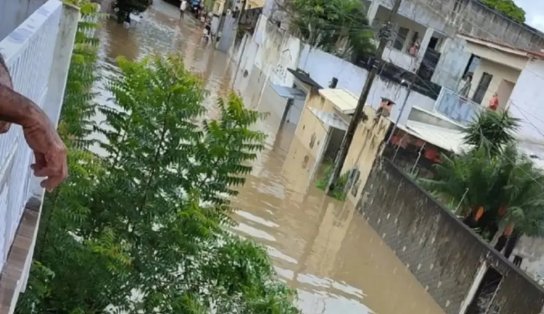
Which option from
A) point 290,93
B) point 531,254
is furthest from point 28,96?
point 290,93

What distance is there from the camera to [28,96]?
3271 millimetres

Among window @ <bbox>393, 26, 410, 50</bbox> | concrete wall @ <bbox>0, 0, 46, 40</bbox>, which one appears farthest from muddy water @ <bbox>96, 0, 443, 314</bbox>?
window @ <bbox>393, 26, 410, 50</bbox>

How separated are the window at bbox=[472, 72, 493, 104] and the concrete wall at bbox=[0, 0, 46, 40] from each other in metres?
20.2

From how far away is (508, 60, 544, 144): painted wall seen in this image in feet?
61.9

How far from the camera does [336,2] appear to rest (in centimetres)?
2884

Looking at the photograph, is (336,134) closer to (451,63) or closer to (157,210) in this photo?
(451,63)

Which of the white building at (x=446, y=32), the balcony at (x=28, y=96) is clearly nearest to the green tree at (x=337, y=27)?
the white building at (x=446, y=32)

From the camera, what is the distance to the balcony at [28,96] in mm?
2951

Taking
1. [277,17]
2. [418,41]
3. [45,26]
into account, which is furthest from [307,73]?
[45,26]

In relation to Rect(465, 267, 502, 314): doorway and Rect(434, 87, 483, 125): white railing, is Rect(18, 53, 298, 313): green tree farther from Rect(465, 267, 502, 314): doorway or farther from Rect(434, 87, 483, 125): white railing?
Rect(434, 87, 483, 125): white railing

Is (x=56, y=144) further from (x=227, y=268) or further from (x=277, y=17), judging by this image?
(x=277, y=17)

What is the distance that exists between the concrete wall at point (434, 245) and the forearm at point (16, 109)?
33.0ft

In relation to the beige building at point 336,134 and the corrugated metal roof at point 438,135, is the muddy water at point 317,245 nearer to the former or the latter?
the beige building at point 336,134

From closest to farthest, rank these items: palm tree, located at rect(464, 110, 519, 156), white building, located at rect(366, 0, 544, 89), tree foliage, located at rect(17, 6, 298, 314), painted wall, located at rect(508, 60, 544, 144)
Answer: tree foliage, located at rect(17, 6, 298, 314)
palm tree, located at rect(464, 110, 519, 156)
painted wall, located at rect(508, 60, 544, 144)
white building, located at rect(366, 0, 544, 89)
